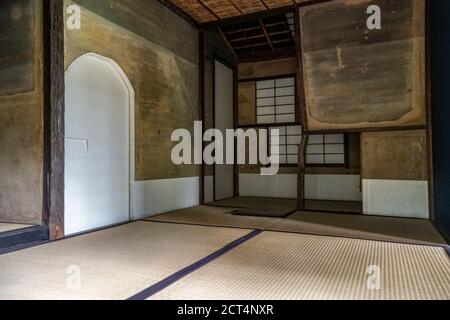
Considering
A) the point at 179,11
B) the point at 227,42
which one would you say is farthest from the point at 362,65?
the point at 227,42

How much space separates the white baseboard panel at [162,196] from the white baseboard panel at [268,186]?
201cm

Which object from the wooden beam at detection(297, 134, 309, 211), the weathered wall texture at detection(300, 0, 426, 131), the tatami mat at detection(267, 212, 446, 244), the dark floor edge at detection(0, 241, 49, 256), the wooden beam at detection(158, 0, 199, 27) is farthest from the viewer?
the wooden beam at detection(297, 134, 309, 211)

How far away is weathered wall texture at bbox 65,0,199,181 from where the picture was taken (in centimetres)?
386

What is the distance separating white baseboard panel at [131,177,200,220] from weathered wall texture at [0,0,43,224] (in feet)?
4.42

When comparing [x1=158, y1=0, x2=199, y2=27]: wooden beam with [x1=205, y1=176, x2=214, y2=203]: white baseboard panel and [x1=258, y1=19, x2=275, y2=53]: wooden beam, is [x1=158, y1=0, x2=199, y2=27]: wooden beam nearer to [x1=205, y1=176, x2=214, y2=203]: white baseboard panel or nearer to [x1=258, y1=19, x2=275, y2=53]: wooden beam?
[x1=258, y1=19, x2=275, y2=53]: wooden beam

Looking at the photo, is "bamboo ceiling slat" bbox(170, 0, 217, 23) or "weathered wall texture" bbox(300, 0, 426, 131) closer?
"weathered wall texture" bbox(300, 0, 426, 131)

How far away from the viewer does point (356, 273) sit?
227cm

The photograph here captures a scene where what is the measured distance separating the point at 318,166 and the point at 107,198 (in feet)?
15.5

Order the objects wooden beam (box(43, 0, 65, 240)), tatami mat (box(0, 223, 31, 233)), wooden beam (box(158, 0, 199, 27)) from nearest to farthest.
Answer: tatami mat (box(0, 223, 31, 233))
wooden beam (box(43, 0, 65, 240))
wooden beam (box(158, 0, 199, 27))

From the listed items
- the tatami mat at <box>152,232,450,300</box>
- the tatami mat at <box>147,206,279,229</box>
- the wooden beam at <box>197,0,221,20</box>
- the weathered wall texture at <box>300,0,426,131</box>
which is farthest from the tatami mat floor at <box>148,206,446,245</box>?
the wooden beam at <box>197,0,221,20</box>

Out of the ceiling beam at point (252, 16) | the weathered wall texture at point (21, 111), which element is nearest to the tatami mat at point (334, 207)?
the ceiling beam at point (252, 16)

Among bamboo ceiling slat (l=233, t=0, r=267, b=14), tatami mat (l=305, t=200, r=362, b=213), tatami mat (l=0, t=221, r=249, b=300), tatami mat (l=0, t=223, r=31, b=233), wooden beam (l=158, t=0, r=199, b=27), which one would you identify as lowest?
tatami mat (l=305, t=200, r=362, b=213)

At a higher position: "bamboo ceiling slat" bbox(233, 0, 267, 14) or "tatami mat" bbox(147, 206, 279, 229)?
"bamboo ceiling slat" bbox(233, 0, 267, 14)

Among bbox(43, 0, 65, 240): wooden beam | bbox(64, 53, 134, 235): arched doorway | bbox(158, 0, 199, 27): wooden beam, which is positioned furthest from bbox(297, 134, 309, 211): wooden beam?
bbox(43, 0, 65, 240): wooden beam
